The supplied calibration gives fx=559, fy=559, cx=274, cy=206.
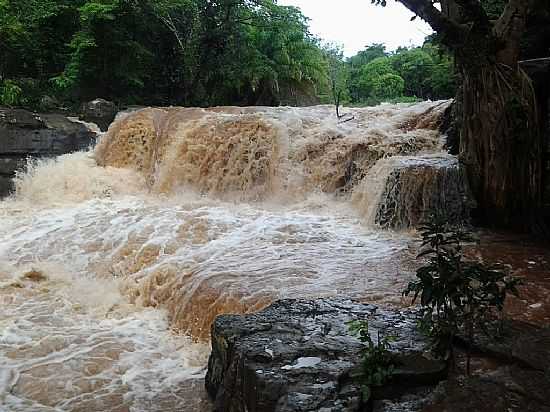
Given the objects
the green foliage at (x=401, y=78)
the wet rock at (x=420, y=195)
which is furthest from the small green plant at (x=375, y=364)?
the green foliage at (x=401, y=78)

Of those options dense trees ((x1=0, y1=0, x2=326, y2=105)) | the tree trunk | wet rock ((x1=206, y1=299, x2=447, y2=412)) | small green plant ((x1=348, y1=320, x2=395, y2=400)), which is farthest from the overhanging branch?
dense trees ((x1=0, y1=0, x2=326, y2=105))

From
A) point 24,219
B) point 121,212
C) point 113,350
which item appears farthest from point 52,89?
point 113,350

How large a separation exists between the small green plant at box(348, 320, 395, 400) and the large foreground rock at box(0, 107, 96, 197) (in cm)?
906

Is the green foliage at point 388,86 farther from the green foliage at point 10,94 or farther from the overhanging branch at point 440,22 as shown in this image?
the overhanging branch at point 440,22

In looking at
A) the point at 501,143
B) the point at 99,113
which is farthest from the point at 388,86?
the point at 501,143

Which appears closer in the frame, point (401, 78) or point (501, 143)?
point (501, 143)

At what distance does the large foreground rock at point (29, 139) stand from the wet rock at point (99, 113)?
0.85m

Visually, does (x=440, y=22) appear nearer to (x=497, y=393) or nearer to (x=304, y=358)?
(x=304, y=358)

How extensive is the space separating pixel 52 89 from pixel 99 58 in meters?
1.44

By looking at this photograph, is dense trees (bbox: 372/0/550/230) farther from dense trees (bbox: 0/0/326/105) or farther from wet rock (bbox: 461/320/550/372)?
dense trees (bbox: 0/0/326/105)

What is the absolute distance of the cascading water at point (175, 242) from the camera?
4379 mm

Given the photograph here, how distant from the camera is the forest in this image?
13.1m

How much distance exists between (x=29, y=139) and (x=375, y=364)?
31.2 feet

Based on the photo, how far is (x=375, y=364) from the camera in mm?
2561
